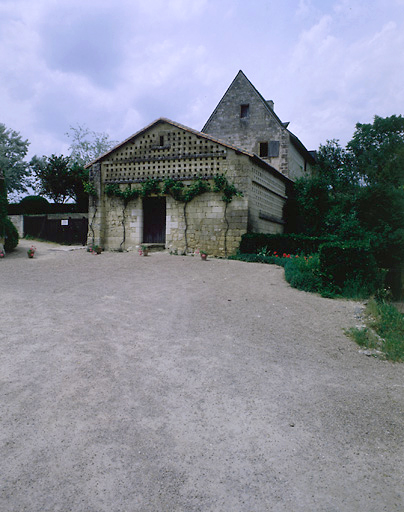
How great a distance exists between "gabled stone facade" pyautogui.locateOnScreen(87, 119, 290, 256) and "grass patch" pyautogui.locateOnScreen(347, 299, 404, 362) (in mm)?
7940

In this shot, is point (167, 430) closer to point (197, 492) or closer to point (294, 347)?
point (197, 492)

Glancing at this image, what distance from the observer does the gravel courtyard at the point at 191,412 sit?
2.37 m

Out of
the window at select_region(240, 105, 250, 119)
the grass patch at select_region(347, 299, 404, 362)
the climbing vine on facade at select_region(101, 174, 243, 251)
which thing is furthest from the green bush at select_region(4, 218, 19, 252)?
the window at select_region(240, 105, 250, 119)

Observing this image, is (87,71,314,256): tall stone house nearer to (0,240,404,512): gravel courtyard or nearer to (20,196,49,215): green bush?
(0,240,404,512): gravel courtyard

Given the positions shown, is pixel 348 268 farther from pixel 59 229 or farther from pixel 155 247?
pixel 59 229

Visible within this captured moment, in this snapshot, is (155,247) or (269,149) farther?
(269,149)

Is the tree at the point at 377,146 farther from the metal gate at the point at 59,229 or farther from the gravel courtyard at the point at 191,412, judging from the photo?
the gravel courtyard at the point at 191,412

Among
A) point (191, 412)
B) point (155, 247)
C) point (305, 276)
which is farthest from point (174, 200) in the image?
point (191, 412)

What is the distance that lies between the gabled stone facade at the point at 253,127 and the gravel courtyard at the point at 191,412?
53.0ft

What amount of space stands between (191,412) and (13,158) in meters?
39.3

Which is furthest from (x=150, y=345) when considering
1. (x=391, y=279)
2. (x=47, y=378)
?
(x=391, y=279)

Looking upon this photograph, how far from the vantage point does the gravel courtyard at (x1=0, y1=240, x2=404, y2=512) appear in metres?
2.37

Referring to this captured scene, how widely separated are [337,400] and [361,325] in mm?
2896

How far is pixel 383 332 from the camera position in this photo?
579 centimetres
